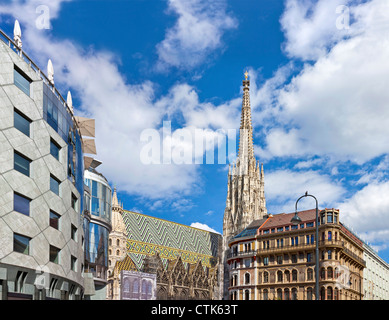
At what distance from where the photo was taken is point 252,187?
486 ft

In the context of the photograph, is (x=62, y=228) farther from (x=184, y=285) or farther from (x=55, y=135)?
(x=184, y=285)

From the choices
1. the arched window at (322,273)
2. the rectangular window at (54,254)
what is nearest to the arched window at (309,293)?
the arched window at (322,273)

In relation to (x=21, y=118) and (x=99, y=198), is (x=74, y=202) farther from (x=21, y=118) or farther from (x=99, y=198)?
(x=99, y=198)

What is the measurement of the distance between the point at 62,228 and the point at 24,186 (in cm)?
849

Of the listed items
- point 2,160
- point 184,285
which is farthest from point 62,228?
point 184,285

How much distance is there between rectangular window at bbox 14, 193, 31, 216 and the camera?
118 feet

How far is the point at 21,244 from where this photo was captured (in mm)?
36031

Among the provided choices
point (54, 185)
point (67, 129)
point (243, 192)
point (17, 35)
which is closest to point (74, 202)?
point (67, 129)

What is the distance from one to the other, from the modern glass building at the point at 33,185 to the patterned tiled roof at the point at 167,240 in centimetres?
9227

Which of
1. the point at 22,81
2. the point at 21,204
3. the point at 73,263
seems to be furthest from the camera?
the point at 73,263

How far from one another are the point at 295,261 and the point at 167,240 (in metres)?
78.0

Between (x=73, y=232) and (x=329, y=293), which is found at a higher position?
(x=73, y=232)

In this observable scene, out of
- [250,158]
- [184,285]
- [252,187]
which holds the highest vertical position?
[250,158]
